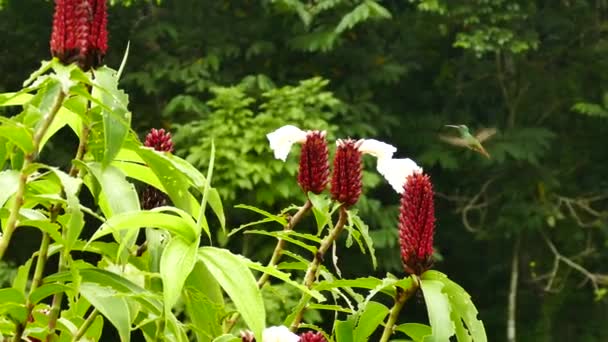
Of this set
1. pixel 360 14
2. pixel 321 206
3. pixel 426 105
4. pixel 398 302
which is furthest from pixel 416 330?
pixel 426 105

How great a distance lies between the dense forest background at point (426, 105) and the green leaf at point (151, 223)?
5117 mm

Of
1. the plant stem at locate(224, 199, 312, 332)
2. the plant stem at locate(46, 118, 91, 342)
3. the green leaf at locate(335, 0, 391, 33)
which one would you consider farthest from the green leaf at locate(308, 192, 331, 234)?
the green leaf at locate(335, 0, 391, 33)

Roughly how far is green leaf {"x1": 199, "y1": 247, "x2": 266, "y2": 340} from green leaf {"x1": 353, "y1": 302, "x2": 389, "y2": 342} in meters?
0.17

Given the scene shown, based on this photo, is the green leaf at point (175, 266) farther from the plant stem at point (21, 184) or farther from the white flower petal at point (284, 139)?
the white flower petal at point (284, 139)

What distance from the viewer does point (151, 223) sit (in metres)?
0.74

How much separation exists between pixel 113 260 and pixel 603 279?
24.2ft

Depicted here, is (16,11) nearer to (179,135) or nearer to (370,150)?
(179,135)

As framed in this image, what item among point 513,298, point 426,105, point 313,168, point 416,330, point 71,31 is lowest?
point 513,298

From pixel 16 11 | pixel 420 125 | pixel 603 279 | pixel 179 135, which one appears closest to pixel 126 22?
pixel 16 11

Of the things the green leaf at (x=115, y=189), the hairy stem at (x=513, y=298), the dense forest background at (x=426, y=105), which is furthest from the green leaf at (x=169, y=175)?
the hairy stem at (x=513, y=298)

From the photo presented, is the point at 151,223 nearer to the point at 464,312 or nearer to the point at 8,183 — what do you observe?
the point at 8,183

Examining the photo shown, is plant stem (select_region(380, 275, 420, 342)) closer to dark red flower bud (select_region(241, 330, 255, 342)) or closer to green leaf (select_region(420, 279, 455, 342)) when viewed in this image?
green leaf (select_region(420, 279, 455, 342))

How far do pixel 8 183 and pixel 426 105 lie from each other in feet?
25.7

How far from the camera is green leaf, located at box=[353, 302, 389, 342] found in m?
0.88
